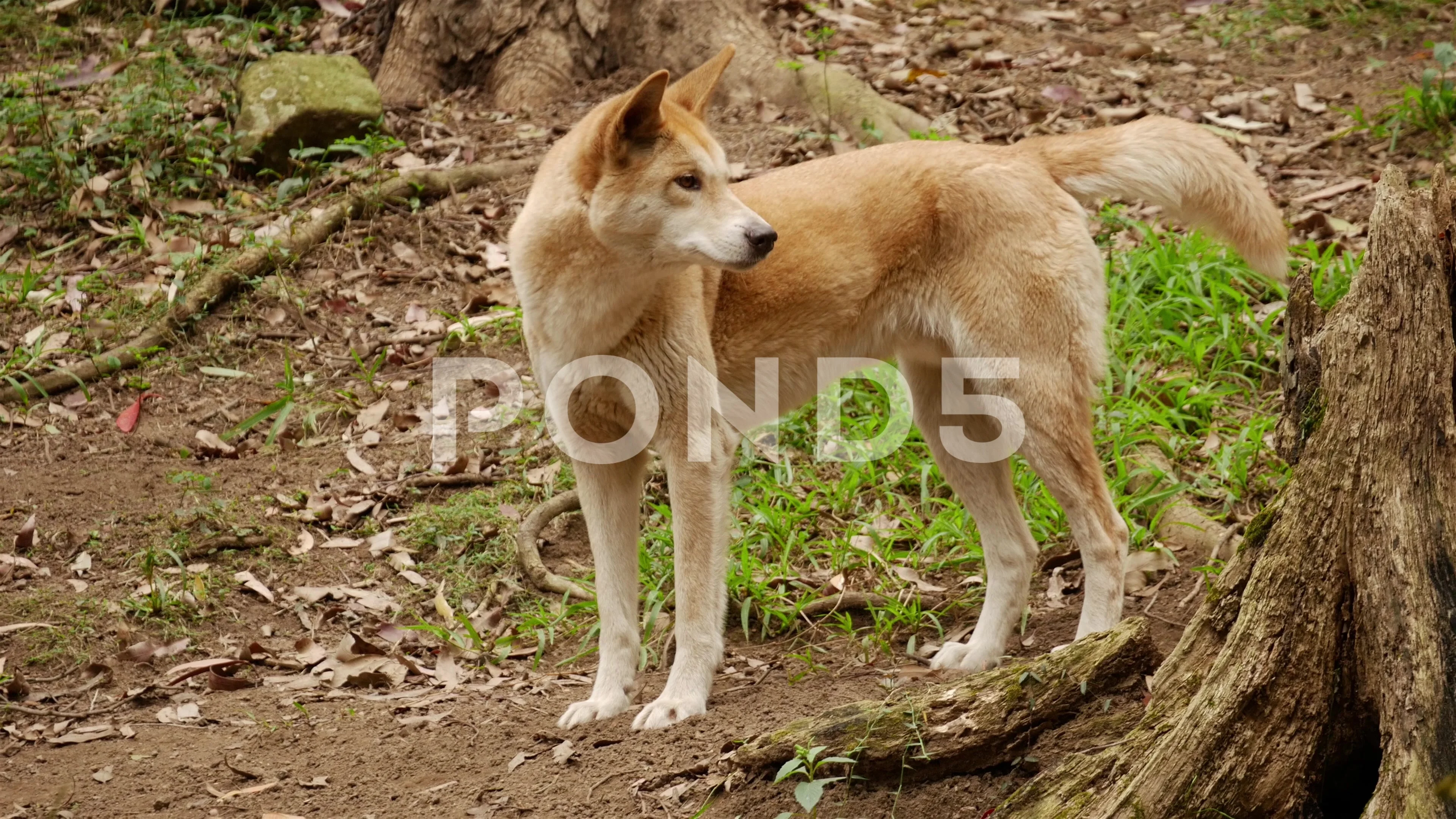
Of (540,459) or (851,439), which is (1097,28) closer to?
(851,439)

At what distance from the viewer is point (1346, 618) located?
7.14 feet

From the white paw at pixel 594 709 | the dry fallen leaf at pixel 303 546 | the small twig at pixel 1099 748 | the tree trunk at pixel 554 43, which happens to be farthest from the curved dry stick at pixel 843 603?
the tree trunk at pixel 554 43

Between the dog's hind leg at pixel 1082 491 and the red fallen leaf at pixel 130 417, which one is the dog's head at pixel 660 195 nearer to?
the dog's hind leg at pixel 1082 491

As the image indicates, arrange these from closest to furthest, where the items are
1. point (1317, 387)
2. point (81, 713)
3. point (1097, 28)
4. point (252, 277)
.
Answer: point (1317, 387) → point (81, 713) → point (252, 277) → point (1097, 28)

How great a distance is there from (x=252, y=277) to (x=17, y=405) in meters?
1.26

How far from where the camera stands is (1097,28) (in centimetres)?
814

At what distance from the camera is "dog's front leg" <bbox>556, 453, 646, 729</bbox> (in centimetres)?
397

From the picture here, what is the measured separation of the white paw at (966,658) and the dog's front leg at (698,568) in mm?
817

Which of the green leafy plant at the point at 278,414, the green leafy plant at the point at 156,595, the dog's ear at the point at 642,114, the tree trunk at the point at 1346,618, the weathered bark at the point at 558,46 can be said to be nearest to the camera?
the tree trunk at the point at 1346,618

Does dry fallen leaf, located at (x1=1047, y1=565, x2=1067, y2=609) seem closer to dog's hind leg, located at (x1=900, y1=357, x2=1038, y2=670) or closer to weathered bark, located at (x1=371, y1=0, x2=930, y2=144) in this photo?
dog's hind leg, located at (x1=900, y1=357, x2=1038, y2=670)

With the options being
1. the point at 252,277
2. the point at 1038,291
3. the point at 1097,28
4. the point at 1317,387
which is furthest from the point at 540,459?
the point at 1097,28

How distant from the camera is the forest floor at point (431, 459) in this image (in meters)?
3.58

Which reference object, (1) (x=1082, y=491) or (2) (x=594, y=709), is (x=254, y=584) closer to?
(2) (x=594, y=709)

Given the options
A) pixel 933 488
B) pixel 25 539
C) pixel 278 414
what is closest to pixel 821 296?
pixel 933 488
